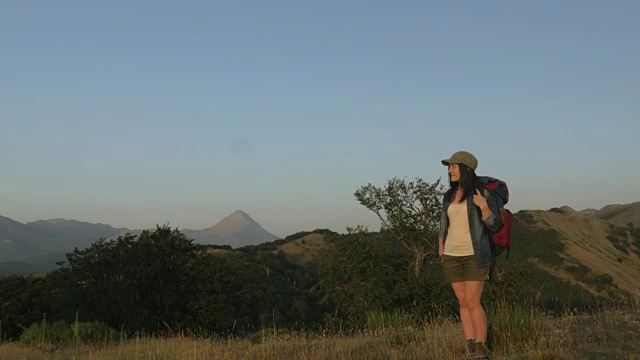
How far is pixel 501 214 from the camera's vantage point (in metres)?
4.94

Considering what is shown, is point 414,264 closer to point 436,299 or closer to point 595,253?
point 436,299

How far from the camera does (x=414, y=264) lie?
24.8 meters

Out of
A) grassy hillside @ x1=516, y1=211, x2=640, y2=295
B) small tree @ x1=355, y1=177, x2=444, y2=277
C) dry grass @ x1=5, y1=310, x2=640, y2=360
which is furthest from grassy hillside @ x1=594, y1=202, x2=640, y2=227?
dry grass @ x1=5, y1=310, x2=640, y2=360

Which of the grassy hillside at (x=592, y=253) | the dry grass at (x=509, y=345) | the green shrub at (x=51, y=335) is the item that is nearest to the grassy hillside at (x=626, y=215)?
the grassy hillside at (x=592, y=253)

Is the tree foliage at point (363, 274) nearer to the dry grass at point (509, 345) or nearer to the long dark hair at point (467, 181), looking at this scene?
the dry grass at point (509, 345)

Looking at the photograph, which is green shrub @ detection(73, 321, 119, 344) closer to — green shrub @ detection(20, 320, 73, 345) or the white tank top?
green shrub @ detection(20, 320, 73, 345)

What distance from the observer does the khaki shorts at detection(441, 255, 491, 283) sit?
4945mm

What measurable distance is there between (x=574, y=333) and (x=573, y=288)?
61103 millimetres

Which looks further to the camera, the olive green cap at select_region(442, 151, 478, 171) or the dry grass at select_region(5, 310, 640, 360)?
the olive green cap at select_region(442, 151, 478, 171)

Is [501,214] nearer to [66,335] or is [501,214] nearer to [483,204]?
[483,204]

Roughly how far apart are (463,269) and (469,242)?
308 millimetres

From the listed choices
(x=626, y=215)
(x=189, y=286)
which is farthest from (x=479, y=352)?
(x=626, y=215)

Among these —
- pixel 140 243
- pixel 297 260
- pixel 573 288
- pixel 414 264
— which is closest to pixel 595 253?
pixel 573 288

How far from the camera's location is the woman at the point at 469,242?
4.88 metres
